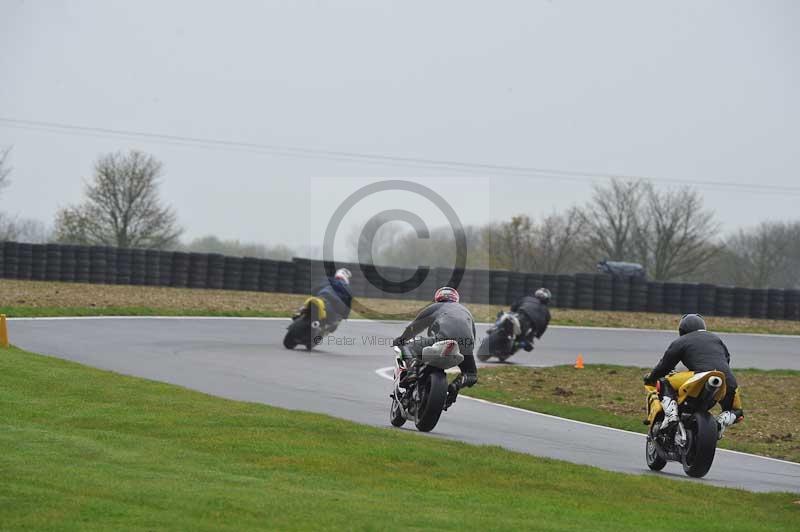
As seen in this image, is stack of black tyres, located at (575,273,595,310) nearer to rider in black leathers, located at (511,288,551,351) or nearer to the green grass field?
rider in black leathers, located at (511,288,551,351)

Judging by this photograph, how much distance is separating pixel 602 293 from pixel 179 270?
14.0 metres

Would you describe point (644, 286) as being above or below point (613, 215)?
below

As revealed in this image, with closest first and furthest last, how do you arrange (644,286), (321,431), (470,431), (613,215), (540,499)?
(540,499) → (321,431) → (470,431) → (644,286) → (613,215)

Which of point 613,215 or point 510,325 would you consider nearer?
point 510,325

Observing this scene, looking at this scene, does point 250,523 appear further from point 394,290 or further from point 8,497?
point 394,290

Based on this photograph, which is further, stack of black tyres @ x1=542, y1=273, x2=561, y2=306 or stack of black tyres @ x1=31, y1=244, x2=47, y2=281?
stack of black tyres @ x1=542, y1=273, x2=561, y2=306

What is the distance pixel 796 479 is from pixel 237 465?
20.5 feet

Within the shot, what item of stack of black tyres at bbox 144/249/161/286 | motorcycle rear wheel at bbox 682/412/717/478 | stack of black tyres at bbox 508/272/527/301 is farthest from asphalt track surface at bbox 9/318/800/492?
stack of black tyres at bbox 144/249/161/286

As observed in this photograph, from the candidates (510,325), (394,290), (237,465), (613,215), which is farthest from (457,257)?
(237,465)

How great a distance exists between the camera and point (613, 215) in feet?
253

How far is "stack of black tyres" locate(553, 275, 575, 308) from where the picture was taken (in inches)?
1542

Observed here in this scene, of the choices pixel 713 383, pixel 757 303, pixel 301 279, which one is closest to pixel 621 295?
pixel 757 303

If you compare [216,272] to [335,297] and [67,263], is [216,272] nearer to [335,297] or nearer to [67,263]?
[67,263]

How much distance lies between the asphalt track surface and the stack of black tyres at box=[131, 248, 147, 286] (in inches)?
325
